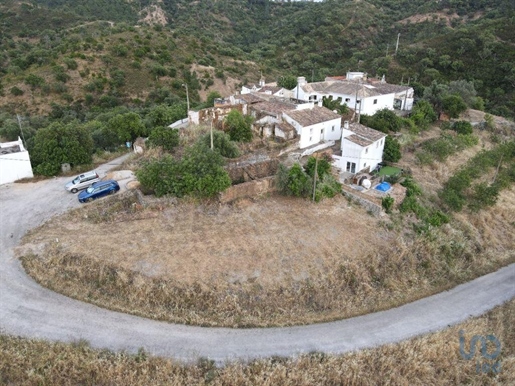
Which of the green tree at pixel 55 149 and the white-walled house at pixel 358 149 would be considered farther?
the white-walled house at pixel 358 149

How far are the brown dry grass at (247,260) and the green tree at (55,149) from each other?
7130 mm

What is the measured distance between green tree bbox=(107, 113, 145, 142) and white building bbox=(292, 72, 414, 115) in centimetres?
1872

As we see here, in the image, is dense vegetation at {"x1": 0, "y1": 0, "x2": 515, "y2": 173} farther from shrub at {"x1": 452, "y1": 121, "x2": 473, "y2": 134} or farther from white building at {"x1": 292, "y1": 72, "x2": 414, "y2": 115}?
white building at {"x1": 292, "y1": 72, "x2": 414, "y2": 115}

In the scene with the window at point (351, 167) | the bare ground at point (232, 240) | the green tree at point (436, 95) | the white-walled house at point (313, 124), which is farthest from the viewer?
the green tree at point (436, 95)

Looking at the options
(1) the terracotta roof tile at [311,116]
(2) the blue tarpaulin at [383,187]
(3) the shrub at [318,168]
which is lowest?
(2) the blue tarpaulin at [383,187]

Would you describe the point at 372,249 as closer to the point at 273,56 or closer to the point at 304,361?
the point at 304,361

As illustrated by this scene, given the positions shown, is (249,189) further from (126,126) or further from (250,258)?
(126,126)

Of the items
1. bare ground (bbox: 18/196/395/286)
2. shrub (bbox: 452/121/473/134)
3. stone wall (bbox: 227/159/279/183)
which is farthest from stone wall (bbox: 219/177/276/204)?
shrub (bbox: 452/121/473/134)

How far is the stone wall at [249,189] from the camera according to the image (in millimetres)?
26109

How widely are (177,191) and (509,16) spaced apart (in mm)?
80461

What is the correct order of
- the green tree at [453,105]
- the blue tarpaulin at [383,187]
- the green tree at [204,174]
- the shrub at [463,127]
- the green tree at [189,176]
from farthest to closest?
the green tree at [453,105] → the shrub at [463,127] → the blue tarpaulin at [383,187] → the green tree at [189,176] → the green tree at [204,174]

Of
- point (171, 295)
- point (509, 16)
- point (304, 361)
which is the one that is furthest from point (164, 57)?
point (509, 16)

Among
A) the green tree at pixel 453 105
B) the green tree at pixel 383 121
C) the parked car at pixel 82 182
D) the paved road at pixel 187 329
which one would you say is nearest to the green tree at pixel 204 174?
the parked car at pixel 82 182

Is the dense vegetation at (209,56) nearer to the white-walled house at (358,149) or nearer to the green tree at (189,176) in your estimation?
the green tree at (189,176)
